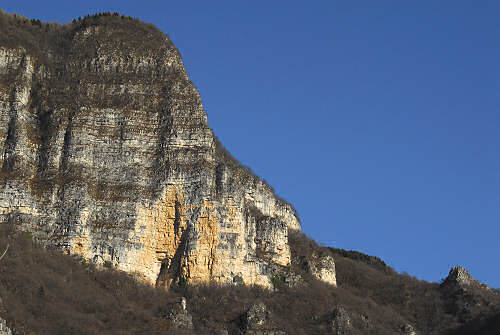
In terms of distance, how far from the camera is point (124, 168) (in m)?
74.9

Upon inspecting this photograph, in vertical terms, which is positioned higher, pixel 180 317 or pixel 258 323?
pixel 258 323

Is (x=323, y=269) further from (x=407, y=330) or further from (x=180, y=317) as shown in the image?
(x=180, y=317)

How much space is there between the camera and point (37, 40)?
8462 cm

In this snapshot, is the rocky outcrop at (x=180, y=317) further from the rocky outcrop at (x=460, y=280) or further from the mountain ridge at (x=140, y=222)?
the rocky outcrop at (x=460, y=280)

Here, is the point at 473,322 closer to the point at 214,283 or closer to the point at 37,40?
the point at 214,283

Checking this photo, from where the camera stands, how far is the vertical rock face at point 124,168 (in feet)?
234

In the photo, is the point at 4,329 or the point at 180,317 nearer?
the point at 4,329

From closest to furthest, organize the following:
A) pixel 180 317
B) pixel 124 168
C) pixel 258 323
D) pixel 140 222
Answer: pixel 180 317
pixel 258 323
pixel 140 222
pixel 124 168

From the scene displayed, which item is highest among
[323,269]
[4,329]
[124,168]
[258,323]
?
[124,168]

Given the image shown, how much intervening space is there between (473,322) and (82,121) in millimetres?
33697

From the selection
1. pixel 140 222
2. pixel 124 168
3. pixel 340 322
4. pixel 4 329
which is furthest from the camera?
pixel 124 168

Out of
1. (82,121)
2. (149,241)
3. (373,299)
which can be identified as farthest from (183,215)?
(373,299)

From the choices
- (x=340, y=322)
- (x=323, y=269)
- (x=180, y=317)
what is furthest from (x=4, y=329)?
(x=323, y=269)

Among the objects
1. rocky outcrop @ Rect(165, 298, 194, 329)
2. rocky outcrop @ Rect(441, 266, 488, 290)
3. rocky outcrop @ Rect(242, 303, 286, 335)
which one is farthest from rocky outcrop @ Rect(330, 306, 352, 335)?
rocky outcrop @ Rect(441, 266, 488, 290)
